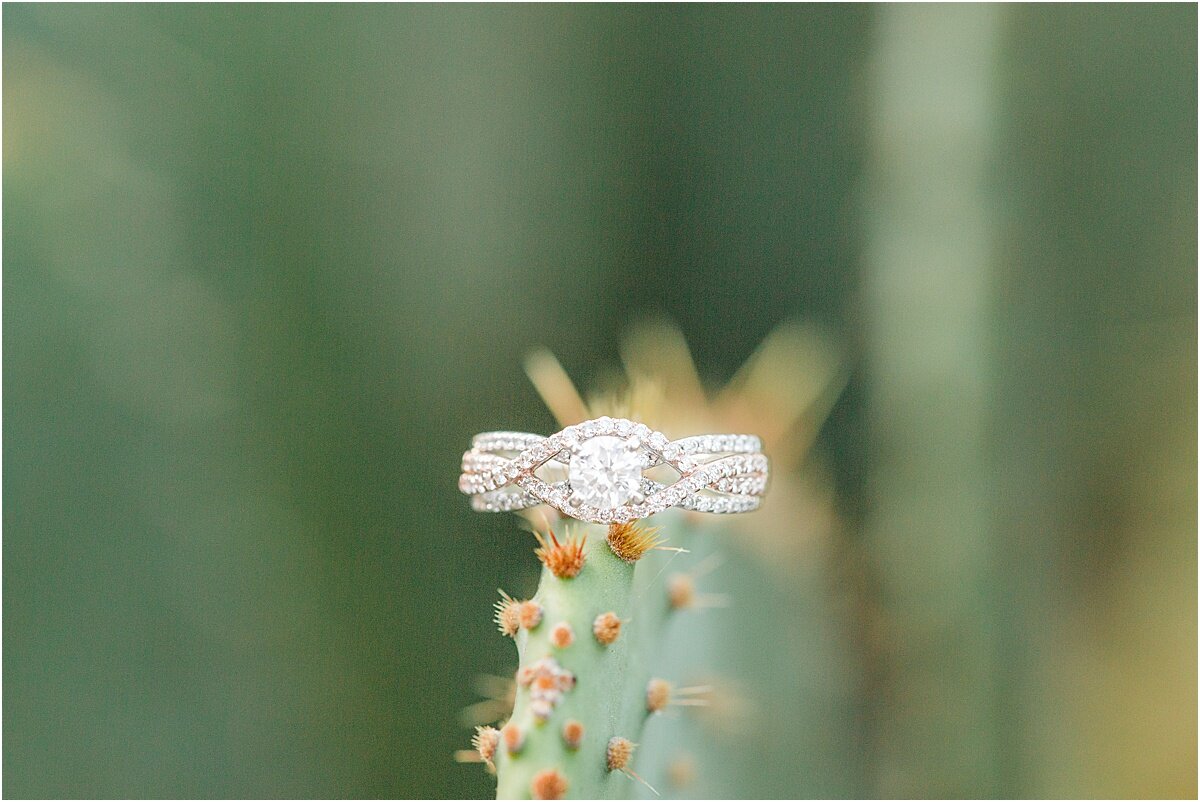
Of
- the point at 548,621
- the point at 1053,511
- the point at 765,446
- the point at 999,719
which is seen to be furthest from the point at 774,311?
the point at 548,621

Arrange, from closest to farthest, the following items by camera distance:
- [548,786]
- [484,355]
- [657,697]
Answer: [548,786]
[657,697]
[484,355]

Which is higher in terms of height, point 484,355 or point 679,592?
point 484,355

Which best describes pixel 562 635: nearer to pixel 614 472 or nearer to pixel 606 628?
pixel 606 628

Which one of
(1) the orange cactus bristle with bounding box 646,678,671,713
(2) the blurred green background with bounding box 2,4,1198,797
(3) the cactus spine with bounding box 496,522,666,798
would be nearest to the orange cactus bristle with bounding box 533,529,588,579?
(3) the cactus spine with bounding box 496,522,666,798

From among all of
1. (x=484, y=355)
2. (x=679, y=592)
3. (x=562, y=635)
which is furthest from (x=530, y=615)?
(x=484, y=355)

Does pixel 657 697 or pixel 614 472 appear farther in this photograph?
pixel 614 472

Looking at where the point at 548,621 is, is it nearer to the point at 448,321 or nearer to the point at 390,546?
the point at 390,546

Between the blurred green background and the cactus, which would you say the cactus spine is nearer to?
the cactus
